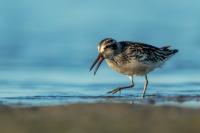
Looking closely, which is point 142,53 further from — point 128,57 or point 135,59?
point 128,57

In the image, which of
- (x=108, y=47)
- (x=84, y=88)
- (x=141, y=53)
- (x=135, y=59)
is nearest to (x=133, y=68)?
(x=135, y=59)

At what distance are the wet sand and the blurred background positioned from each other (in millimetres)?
3610

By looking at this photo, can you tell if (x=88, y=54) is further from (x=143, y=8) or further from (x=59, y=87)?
(x=143, y=8)

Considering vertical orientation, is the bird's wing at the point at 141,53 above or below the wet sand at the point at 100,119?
above

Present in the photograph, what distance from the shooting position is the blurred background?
679 inches

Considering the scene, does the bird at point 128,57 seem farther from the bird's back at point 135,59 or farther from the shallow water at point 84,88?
the shallow water at point 84,88

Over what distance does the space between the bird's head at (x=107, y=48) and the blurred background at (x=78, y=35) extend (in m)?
1.10

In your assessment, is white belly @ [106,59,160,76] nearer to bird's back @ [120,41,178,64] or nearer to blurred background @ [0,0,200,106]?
bird's back @ [120,41,178,64]

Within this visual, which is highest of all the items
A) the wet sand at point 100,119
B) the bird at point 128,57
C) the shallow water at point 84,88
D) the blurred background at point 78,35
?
the blurred background at point 78,35

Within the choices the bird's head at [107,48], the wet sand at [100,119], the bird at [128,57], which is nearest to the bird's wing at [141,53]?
the bird at [128,57]

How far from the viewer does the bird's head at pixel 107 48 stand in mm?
14469

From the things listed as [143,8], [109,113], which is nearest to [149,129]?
[109,113]

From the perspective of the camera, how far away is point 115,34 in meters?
26.0

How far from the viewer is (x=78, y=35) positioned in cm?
2573
